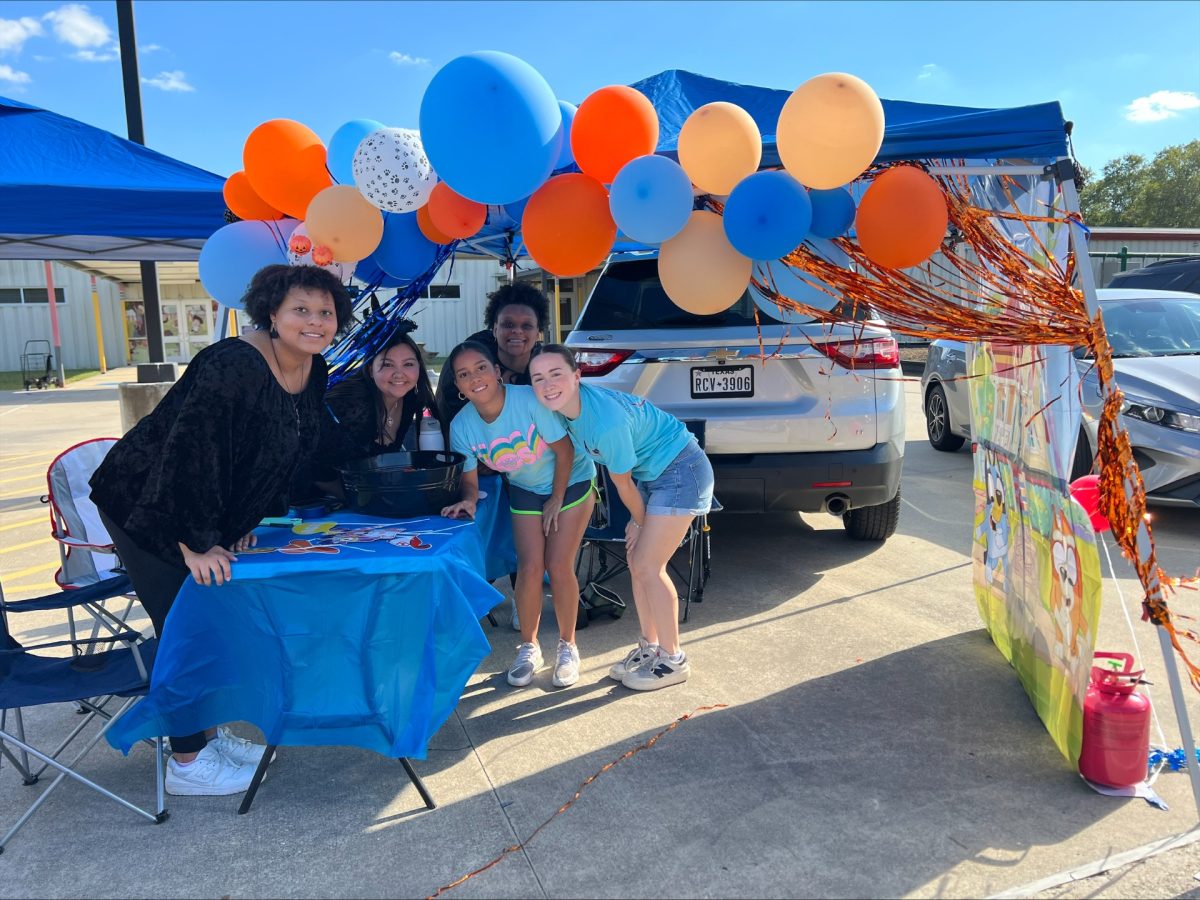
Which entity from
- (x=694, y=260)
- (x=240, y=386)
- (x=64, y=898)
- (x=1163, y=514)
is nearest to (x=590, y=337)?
(x=694, y=260)

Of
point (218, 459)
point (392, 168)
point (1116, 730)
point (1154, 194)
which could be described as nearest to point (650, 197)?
point (392, 168)

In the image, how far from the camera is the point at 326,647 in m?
2.67

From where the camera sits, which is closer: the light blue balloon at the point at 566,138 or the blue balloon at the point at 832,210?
the blue balloon at the point at 832,210

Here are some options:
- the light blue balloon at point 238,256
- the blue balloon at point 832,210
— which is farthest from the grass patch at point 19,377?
the blue balloon at point 832,210

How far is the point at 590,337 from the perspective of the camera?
14.8 feet

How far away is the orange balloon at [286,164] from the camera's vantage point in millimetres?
3338

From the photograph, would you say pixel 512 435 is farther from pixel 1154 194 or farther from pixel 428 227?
pixel 1154 194

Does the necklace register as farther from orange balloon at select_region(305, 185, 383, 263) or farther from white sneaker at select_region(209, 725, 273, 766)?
white sneaker at select_region(209, 725, 273, 766)

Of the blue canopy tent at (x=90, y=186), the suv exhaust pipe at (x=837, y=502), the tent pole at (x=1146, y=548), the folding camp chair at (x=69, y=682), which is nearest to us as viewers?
the tent pole at (x=1146, y=548)

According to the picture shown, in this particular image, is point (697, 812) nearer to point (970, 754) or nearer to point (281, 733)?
point (970, 754)

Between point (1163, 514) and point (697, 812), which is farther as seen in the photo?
point (1163, 514)

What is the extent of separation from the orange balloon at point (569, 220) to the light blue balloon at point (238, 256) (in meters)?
1.27

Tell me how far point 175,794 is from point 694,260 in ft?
8.15

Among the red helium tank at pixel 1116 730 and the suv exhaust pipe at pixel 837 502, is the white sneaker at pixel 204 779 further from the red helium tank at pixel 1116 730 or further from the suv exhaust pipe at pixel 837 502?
the suv exhaust pipe at pixel 837 502
